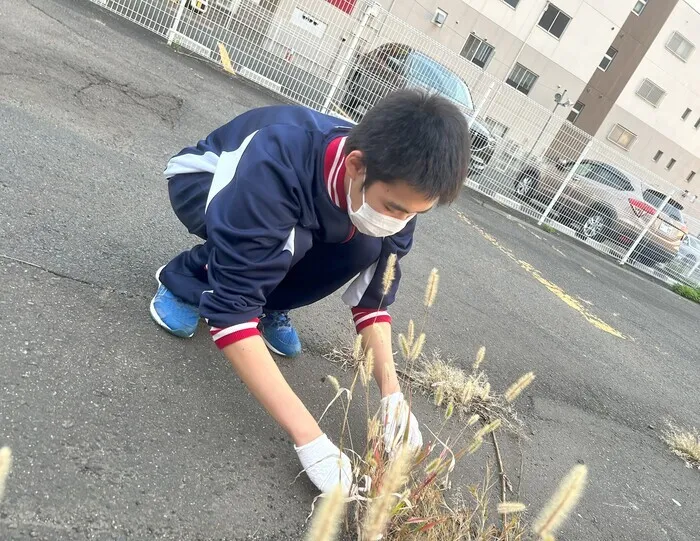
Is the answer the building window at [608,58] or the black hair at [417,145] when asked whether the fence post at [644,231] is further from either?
the building window at [608,58]

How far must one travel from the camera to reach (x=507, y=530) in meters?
1.50

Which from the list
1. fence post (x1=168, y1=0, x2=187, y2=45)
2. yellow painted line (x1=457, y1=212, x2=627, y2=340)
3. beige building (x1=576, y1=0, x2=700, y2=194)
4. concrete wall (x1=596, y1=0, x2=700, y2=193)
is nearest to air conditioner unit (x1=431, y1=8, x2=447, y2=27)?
beige building (x1=576, y1=0, x2=700, y2=194)

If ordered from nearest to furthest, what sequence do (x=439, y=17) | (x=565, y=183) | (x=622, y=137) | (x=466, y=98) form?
(x=466, y=98) < (x=565, y=183) < (x=439, y=17) < (x=622, y=137)

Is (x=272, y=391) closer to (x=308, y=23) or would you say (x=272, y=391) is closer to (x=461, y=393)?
(x=461, y=393)

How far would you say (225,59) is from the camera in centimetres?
656

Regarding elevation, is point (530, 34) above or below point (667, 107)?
below

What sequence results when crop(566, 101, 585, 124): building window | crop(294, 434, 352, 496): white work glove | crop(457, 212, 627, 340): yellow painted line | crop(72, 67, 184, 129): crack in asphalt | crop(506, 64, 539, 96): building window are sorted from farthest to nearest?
crop(566, 101, 585, 124): building window
crop(506, 64, 539, 96): building window
crop(457, 212, 627, 340): yellow painted line
crop(72, 67, 184, 129): crack in asphalt
crop(294, 434, 352, 496): white work glove

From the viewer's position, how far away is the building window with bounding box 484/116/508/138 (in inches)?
302

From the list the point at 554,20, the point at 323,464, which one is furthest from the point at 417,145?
the point at 554,20

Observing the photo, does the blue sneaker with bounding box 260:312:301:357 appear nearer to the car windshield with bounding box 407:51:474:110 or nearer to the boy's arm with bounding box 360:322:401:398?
the boy's arm with bounding box 360:322:401:398

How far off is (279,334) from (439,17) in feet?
53.3

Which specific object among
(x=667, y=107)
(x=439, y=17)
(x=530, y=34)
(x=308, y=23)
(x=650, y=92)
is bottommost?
(x=308, y=23)

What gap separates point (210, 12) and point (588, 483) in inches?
235

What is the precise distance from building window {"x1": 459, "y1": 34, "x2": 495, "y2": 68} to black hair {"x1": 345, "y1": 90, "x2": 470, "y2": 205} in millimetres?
17186
